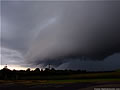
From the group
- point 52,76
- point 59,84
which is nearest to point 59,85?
point 59,84

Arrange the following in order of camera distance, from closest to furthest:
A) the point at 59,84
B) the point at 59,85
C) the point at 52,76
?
the point at 59,85 → the point at 59,84 → the point at 52,76

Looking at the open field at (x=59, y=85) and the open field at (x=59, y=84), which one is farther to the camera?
the open field at (x=59, y=84)

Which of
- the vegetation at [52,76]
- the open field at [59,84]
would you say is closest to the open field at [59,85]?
the open field at [59,84]

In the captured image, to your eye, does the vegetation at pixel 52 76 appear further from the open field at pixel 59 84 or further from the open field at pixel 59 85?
the open field at pixel 59 85

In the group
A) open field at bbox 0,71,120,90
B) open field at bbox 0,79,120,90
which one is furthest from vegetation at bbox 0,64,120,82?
open field at bbox 0,79,120,90

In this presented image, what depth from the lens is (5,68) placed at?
120 metres

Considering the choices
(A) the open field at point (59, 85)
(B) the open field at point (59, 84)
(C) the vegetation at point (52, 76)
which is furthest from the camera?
(C) the vegetation at point (52, 76)

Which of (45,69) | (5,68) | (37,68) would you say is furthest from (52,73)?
(5,68)

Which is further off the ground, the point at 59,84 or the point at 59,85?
the point at 59,85

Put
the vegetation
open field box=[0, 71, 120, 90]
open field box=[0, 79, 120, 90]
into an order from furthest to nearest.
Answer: the vegetation, open field box=[0, 71, 120, 90], open field box=[0, 79, 120, 90]

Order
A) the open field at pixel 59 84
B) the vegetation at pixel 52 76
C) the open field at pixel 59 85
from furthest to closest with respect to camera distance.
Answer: the vegetation at pixel 52 76 < the open field at pixel 59 84 < the open field at pixel 59 85

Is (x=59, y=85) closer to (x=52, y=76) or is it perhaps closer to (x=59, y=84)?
(x=59, y=84)

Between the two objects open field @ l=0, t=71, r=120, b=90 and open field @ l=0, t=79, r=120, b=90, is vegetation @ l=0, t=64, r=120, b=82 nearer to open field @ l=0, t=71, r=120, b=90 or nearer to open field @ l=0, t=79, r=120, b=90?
open field @ l=0, t=71, r=120, b=90

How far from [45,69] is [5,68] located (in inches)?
1423
